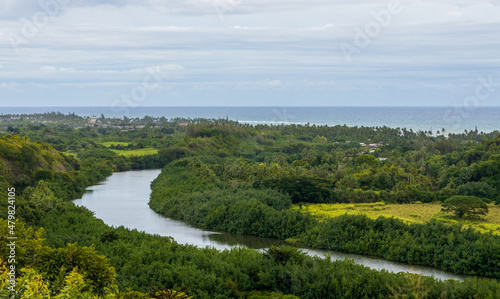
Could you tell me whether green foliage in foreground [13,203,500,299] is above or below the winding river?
above

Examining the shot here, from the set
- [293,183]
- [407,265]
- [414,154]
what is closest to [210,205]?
[293,183]

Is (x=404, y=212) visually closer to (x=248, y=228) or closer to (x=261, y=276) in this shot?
(x=248, y=228)

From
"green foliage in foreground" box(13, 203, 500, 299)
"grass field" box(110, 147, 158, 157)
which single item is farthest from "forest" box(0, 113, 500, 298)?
"grass field" box(110, 147, 158, 157)

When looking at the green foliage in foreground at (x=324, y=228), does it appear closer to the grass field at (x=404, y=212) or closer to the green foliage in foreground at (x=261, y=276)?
the grass field at (x=404, y=212)

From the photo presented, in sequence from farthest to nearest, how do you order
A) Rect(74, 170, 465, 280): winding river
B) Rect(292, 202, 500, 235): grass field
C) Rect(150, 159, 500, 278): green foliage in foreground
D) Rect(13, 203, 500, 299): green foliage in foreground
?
Rect(292, 202, 500, 235): grass field, Rect(74, 170, 465, 280): winding river, Rect(150, 159, 500, 278): green foliage in foreground, Rect(13, 203, 500, 299): green foliage in foreground

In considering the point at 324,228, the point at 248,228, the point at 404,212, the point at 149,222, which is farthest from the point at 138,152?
the point at 324,228

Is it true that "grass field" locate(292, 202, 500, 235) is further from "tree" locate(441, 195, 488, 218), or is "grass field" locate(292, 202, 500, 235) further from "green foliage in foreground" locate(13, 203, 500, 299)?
"green foliage in foreground" locate(13, 203, 500, 299)
